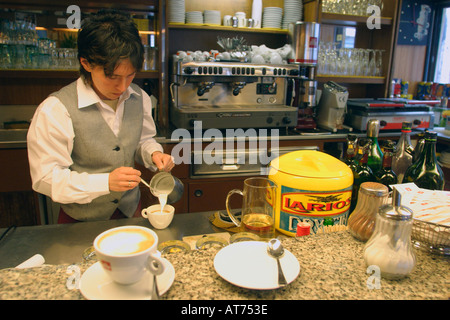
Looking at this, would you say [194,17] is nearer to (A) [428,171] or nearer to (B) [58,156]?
(B) [58,156]

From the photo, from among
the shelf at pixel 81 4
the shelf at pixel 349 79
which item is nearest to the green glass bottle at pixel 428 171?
the shelf at pixel 349 79

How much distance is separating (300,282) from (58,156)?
3.48ft

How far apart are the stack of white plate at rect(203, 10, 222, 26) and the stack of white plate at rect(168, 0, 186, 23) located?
7.7 inches

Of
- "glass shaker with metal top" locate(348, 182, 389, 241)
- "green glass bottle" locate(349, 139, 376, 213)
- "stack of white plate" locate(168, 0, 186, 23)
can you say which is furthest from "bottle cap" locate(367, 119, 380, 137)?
"stack of white plate" locate(168, 0, 186, 23)

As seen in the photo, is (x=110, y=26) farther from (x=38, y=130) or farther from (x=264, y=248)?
(x=264, y=248)

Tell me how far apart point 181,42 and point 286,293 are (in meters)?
2.95

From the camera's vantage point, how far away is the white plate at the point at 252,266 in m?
0.76

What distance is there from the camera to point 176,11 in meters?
3.07

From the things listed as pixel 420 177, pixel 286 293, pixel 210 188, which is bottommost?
pixel 210 188

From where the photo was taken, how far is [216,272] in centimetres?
81

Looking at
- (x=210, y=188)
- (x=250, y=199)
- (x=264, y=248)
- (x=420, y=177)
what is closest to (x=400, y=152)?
(x=420, y=177)

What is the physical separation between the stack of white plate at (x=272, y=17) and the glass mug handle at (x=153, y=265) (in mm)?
3044

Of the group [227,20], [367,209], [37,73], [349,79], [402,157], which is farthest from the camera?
[349,79]

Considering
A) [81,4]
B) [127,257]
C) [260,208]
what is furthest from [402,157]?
[81,4]
